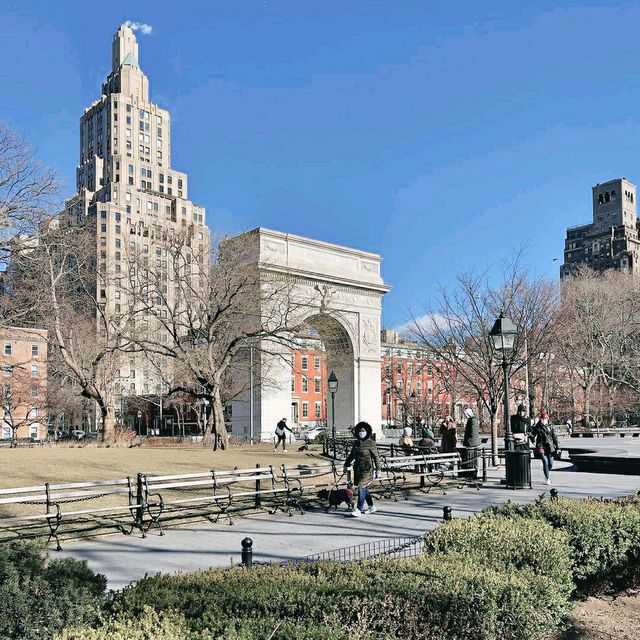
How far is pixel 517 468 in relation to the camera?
1634 centimetres

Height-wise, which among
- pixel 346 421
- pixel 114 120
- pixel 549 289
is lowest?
pixel 346 421

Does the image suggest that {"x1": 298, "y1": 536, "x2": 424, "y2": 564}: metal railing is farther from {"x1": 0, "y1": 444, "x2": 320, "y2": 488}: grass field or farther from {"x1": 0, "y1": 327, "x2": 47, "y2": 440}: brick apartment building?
{"x1": 0, "y1": 327, "x2": 47, "y2": 440}: brick apartment building

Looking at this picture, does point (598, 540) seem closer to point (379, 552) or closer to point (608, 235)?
point (379, 552)

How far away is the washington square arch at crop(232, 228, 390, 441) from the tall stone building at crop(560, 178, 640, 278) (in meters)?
81.1

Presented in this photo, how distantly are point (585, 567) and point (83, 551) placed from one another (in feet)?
22.4

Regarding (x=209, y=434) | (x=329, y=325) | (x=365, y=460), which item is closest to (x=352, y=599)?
(x=365, y=460)

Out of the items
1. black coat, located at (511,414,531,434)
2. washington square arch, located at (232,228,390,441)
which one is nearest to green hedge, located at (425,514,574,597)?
black coat, located at (511,414,531,434)

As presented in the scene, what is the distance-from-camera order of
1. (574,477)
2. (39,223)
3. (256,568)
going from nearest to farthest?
(256,568)
(574,477)
(39,223)

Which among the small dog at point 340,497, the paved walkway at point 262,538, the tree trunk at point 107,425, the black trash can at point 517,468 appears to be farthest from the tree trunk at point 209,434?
the small dog at point 340,497

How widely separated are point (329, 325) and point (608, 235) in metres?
98.6

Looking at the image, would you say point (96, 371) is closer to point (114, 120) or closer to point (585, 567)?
point (585, 567)

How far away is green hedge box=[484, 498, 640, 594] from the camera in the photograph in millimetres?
7018

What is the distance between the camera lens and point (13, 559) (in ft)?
15.6

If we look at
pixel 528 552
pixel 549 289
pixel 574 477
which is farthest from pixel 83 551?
pixel 549 289
